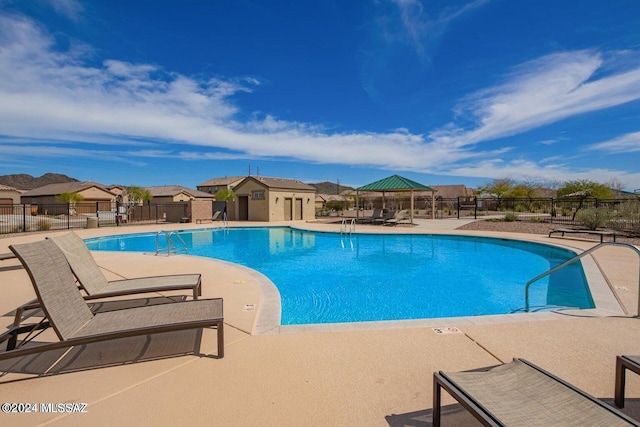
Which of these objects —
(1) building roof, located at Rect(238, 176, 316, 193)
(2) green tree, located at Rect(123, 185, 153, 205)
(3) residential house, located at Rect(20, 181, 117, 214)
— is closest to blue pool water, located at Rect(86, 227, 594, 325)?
(1) building roof, located at Rect(238, 176, 316, 193)

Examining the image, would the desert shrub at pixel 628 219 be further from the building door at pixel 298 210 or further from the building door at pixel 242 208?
the building door at pixel 242 208

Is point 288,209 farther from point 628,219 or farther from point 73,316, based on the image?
point 73,316

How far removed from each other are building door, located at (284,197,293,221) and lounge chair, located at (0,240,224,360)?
862 inches

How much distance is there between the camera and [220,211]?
2614 centimetres

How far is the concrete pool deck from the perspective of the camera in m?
2.15

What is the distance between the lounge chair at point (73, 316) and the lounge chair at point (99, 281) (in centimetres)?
93

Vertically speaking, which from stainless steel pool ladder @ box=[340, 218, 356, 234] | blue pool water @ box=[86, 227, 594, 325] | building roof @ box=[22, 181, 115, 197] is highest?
building roof @ box=[22, 181, 115, 197]

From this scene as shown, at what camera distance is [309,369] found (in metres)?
2.77

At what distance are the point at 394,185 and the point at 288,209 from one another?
903 centimetres

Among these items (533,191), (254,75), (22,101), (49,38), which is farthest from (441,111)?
(533,191)

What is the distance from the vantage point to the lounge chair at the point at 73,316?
2.59 m

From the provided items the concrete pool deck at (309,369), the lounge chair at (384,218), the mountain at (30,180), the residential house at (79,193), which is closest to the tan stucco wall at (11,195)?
the residential house at (79,193)

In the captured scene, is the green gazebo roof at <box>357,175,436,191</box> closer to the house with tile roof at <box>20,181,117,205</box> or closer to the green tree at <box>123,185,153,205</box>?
the green tree at <box>123,185,153,205</box>

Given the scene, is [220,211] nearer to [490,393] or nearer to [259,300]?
[259,300]
